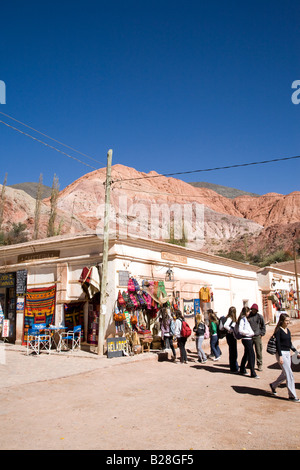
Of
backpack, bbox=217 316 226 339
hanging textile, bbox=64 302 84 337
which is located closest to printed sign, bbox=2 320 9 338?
hanging textile, bbox=64 302 84 337

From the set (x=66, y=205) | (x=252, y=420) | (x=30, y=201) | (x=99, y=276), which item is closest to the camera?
(x=252, y=420)

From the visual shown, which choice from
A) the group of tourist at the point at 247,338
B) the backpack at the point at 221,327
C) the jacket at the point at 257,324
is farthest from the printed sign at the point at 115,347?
the jacket at the point at 257,324

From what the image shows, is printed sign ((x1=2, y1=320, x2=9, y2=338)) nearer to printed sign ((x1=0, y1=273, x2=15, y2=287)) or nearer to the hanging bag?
printed sign ((x1=0, y1=273, x2=15, y2=287))

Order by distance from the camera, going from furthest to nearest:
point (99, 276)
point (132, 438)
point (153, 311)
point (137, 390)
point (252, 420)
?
point (153, 311), point (99, 276), point (137, 390), point (252, 420), point (132, 438)

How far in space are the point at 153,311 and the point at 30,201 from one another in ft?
183

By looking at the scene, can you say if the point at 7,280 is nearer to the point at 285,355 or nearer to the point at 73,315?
the point at 73,315

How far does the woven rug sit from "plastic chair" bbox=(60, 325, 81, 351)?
1.11m

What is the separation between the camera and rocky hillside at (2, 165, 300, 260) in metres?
61.4

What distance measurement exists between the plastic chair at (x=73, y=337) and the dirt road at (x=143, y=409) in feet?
8.73

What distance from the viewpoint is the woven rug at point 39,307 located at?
14.7 m

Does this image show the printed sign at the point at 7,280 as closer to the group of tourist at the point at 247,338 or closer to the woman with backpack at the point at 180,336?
the group of tourist at the point at 247,338

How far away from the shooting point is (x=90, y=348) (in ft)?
43.0
